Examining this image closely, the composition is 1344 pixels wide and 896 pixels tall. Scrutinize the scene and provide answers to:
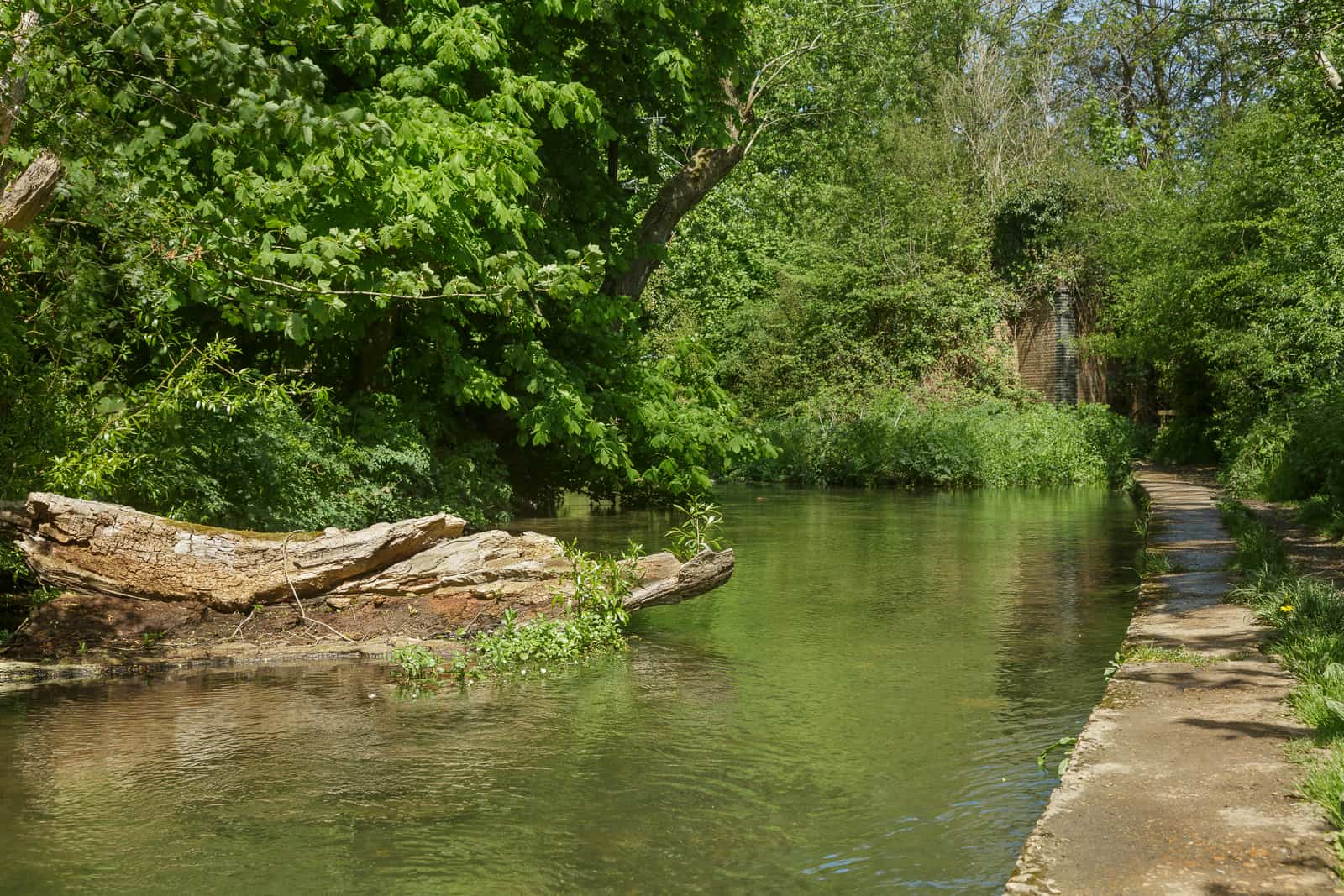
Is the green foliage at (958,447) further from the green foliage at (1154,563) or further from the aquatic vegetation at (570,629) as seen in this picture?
the aquatic vegetation at (570,629)

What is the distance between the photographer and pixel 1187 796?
4.33 metres

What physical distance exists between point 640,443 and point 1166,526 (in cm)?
674

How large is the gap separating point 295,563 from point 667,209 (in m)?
11.6

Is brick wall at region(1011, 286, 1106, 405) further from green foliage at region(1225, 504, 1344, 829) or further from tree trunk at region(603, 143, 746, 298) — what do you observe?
green foliage at region(1225, 504, 1344, 829)

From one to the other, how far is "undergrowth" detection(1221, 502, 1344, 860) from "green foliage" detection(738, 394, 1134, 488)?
16666 mm

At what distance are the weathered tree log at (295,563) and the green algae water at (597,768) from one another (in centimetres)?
73

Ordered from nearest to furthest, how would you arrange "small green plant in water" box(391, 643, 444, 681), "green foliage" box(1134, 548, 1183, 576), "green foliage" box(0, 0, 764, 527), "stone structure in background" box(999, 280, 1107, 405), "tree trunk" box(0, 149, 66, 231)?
"green foliage" box(0, 0, 764, 527)
"small green plant in water" box(391, 643, 444, 681)
"tree trunk" box(0, 149, 66, 231)
"green foliage" box(1134, 548, 1183, 576)
"stone structure in background" box(999, 280, 1107, 405)

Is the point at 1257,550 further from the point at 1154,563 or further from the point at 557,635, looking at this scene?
the point at 557,635

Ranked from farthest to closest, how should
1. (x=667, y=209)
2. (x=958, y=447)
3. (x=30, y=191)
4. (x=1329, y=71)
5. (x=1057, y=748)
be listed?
(x=958, y=447) < (x=667, y=209) < (x=1329, y=71) < (x=30, y=191) < (x=1057, y=748)

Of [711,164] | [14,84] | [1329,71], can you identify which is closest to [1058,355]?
[711,164]

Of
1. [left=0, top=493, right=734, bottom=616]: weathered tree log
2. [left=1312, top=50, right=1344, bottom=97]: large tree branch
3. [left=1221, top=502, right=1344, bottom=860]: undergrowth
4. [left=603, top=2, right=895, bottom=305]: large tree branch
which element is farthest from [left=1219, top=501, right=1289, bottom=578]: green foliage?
[left=603, top=2, right=895, bottom=305]: large tree branch

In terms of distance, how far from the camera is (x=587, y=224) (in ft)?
54.9

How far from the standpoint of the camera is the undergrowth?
4258mm

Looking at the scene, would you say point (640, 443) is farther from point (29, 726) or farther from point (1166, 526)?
point (29, 726)
